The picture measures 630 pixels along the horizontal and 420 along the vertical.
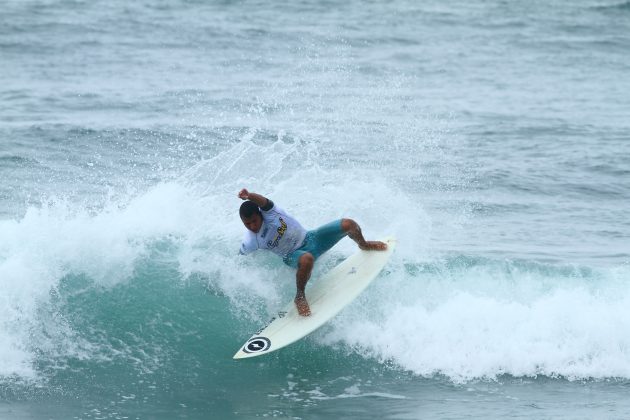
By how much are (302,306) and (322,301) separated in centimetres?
29

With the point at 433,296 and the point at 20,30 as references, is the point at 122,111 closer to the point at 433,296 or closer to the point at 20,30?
the point at 20,30

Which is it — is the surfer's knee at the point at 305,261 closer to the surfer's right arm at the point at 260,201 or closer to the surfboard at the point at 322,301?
the surfboard at the point at 322,301

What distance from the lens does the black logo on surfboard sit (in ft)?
31.6

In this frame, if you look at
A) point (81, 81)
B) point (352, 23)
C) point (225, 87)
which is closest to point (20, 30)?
point (81, 81)

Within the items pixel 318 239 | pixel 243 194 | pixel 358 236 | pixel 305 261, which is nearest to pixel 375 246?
pixel 358 236

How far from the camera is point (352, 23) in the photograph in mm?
27875

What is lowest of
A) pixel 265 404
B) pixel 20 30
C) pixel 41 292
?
pixel 265 404

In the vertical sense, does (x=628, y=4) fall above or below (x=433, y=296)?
above

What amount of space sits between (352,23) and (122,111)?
10.2m

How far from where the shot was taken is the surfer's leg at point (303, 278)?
9.84 m

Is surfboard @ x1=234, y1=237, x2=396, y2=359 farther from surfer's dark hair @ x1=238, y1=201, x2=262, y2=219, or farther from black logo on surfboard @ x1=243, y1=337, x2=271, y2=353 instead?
surfer's dark hair @ x1=238, y1=201, x2=262, y2=219

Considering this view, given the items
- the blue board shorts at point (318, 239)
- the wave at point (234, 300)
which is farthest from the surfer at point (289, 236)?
the wave at point (234, 300)

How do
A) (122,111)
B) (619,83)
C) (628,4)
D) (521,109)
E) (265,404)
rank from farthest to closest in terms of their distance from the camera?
(628,4) < (619,83) < (521,109) < (122,111) < (265,404)

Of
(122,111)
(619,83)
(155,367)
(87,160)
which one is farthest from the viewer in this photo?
(619,83)
